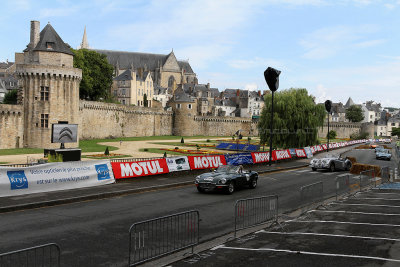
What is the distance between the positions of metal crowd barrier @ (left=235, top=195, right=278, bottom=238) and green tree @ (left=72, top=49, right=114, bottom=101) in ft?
195

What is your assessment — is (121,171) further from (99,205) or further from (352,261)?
(352,261)

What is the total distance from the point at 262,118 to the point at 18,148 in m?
30.5

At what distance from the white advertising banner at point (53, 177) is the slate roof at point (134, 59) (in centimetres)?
10568

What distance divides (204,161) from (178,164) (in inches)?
108

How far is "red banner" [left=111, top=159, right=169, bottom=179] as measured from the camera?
71.4 feet

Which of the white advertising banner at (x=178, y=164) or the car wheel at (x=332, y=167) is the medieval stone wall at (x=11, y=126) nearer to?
the white advertising banner at (x=178, y=164)

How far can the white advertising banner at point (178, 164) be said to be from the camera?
973 inches

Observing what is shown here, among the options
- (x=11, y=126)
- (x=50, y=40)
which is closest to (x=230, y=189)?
(x=50, y=40)

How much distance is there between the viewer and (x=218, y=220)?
13453 millimetres

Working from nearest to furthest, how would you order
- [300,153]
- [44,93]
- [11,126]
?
[300,153]
[11,126]
[44,93]

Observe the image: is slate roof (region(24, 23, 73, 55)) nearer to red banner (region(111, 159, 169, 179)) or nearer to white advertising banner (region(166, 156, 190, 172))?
white advertising banner (region(166, 156, 190, 172))

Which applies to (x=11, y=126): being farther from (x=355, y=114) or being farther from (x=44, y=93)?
(x=355, y=114)

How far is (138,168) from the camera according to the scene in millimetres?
22641

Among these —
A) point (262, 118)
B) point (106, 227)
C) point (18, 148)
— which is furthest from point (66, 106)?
point (106, 227)
